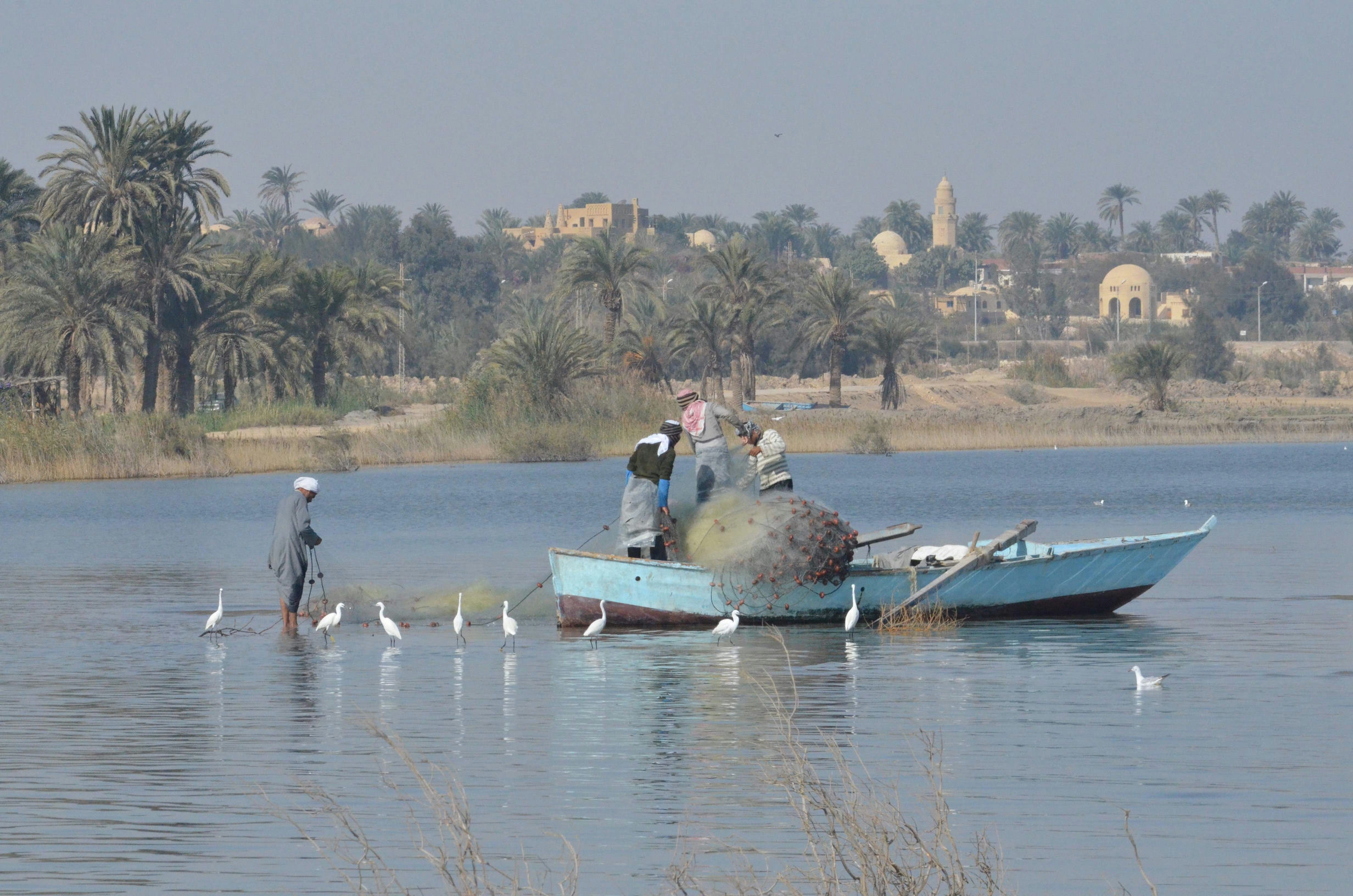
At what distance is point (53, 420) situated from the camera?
53.5m

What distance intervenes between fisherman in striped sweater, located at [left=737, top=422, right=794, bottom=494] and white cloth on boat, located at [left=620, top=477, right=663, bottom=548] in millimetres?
980

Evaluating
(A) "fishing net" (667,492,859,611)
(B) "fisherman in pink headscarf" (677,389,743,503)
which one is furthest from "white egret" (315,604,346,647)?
(B) "fisherman in pink headscarf" (677,389,743,503)

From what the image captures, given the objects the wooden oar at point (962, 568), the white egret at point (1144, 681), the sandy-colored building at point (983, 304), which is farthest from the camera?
the sandy-colored building at point (983, 304)

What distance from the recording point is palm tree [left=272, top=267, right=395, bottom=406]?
7219 centimetres

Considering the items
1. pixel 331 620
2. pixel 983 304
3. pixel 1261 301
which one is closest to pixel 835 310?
pixel 331 620

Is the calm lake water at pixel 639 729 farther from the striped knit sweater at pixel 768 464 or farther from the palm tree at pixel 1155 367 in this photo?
the palm tree at pixel 1155 367

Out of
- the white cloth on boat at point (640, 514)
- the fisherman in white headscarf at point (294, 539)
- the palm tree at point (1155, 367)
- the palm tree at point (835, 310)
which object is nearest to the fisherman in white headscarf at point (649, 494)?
the white cloth on boat at point (640, 514)

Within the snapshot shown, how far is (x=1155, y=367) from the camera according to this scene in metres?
82.9

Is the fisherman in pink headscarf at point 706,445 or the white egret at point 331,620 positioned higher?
the fisherman in pink headscarf at point 706,445

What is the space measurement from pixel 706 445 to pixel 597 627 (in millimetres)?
2270

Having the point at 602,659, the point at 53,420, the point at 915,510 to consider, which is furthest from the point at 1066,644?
the point at 53,420

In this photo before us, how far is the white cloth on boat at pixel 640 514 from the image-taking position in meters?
19.5

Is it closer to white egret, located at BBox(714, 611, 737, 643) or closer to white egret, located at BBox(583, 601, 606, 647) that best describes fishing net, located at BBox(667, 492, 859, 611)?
white egret, located at BBox(714, 611, 737, 643)

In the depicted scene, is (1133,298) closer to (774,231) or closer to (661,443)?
(774,231)
